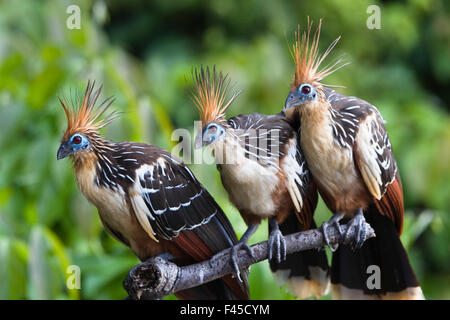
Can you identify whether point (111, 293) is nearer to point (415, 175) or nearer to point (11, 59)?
point (11, 59)

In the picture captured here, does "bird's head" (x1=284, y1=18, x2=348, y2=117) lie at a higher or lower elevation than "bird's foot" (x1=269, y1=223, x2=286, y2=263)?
higher

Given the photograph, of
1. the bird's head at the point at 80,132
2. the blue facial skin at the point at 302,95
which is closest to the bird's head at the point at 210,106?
the blue facial skin at the point at 302,95

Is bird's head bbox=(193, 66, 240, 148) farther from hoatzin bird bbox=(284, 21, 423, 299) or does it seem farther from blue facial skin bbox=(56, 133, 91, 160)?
blue facial skin bbox=(56, 133, 91, 160)

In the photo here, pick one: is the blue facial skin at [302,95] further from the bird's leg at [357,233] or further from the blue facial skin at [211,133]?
the bird's leg at [357,233]

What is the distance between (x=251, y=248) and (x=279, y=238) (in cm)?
8

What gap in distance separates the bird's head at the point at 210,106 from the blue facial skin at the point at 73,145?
32cm

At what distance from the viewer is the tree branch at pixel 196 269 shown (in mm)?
1433

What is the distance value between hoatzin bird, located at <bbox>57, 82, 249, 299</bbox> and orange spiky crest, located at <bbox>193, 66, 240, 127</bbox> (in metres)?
0.24

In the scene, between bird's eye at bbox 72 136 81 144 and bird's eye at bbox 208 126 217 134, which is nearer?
bird's eye at bbox 208 126 217 134

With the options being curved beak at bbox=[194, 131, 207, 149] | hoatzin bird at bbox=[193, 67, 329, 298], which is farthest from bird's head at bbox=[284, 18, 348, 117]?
curved beak at bbox=[194, 131, 207, 149]

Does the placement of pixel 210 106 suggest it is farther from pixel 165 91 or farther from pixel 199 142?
pixel 165 91

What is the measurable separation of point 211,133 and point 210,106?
0.28ft

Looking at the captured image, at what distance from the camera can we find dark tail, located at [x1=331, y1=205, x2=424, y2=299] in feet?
5.32
